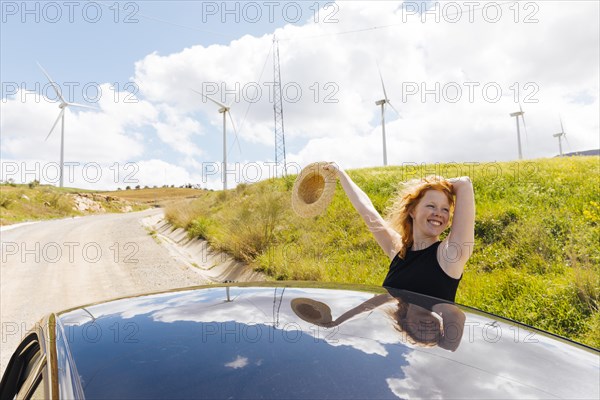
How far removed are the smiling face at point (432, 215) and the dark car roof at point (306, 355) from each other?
39.4 inches

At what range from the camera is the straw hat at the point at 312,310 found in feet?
5.73

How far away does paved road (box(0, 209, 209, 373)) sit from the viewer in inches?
303

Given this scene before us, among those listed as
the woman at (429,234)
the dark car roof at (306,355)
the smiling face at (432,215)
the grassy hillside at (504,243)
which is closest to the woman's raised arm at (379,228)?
the woman at (429,234)

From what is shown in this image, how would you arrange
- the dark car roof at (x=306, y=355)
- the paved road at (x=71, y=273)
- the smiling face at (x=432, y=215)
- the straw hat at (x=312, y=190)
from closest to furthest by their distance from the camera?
the dark car roof at (x=306, y=355) < the smiling face at (x=432, y=215) < the straw hat at (x=312, y=190) < the paved road at (x=71, y=273)

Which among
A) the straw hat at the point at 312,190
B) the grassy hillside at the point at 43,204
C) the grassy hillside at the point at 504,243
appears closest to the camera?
the straw hat at the point at 312,190

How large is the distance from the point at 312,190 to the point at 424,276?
2407 millimetres

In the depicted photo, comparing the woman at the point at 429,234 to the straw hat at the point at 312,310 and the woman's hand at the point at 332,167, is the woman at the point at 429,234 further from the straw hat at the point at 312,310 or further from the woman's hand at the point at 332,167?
the straw hat at the point at 312,310

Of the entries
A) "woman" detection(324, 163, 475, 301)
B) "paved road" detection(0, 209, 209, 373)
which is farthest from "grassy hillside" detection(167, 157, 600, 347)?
"woman" detection(324, 163, 475, 301)

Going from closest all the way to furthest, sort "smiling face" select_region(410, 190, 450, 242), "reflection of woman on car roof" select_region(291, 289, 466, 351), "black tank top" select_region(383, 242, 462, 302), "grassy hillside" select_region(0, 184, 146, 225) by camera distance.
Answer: "reflection of woman on car roof" select_region(291, 289, 466, 351) → "black tank top" select_region(383, 242, 462, 302) → "smiling face" select_region(410, 190, 450, 242) → "grassy hillside" select_region(0, 184, 146, 225)

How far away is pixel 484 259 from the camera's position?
7.66 metres

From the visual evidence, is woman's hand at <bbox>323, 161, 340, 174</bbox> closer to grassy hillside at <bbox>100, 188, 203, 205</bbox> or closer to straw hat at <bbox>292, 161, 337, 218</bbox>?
straw hat at <bbox>292, 161, 337, 218</bbox>

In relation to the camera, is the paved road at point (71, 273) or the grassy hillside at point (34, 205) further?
the grassy hillside at point (34, 205)

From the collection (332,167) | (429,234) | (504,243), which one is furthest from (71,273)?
(429,234)

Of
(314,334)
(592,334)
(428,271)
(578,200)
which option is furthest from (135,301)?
(578,200)
